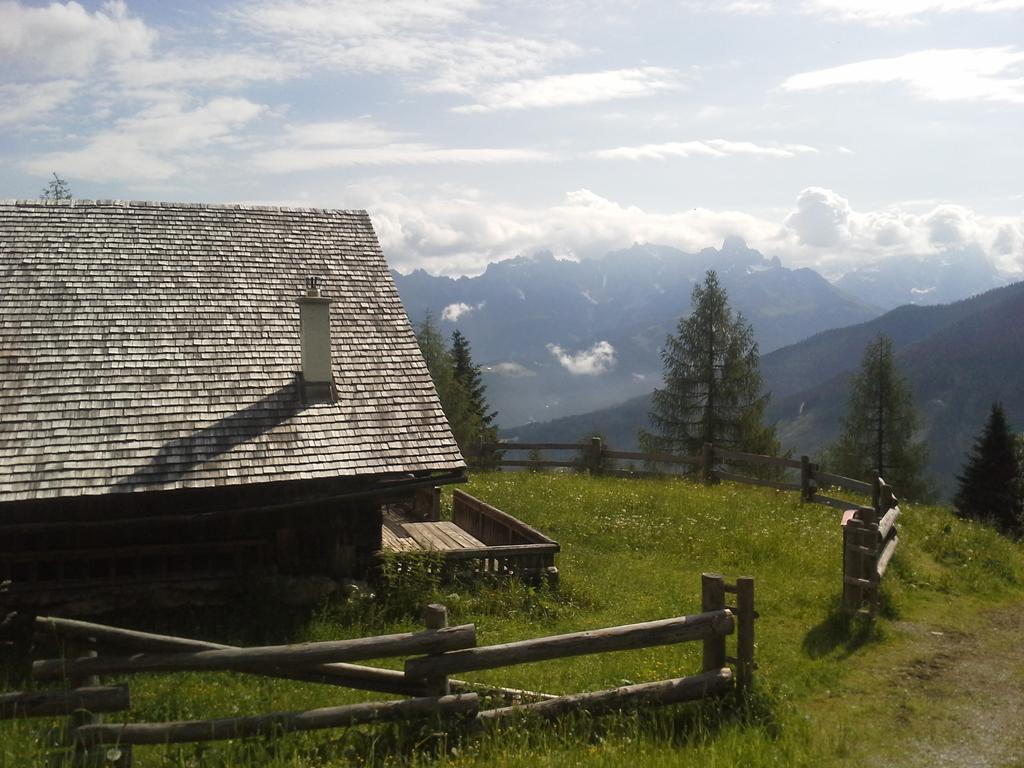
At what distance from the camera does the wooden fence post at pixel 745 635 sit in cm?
805

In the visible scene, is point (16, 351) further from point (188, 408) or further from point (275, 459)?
point (275, 459)

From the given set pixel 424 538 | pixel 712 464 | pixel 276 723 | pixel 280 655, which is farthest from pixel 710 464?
pixel 276 723

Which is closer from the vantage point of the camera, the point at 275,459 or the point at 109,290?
the point at 275,459

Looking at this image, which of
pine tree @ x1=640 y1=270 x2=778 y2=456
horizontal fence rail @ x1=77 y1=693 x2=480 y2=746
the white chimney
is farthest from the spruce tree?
horizontal fence rail @ x1=77 y1=693 x2=480 y2=746

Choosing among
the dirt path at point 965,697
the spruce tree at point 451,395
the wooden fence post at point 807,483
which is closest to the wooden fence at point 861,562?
the dirt path at point 965,697

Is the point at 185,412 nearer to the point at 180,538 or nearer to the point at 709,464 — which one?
the point at 180,538

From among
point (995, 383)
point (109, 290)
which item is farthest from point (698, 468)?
point (995, 383)

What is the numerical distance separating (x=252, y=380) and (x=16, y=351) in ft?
11.3

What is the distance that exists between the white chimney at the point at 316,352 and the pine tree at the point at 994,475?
35.5m

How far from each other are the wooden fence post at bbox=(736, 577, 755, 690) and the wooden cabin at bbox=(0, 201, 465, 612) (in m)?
5.65

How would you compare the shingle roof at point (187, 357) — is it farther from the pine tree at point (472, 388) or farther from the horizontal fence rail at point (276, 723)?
the pine tree at point (472, 388)

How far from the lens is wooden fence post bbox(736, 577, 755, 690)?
8.05m

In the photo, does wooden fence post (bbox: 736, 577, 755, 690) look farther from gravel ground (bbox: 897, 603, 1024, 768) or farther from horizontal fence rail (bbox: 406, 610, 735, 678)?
gravel ground (bbox: 897, 603, 1024, 768)

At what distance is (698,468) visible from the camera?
2473cm
